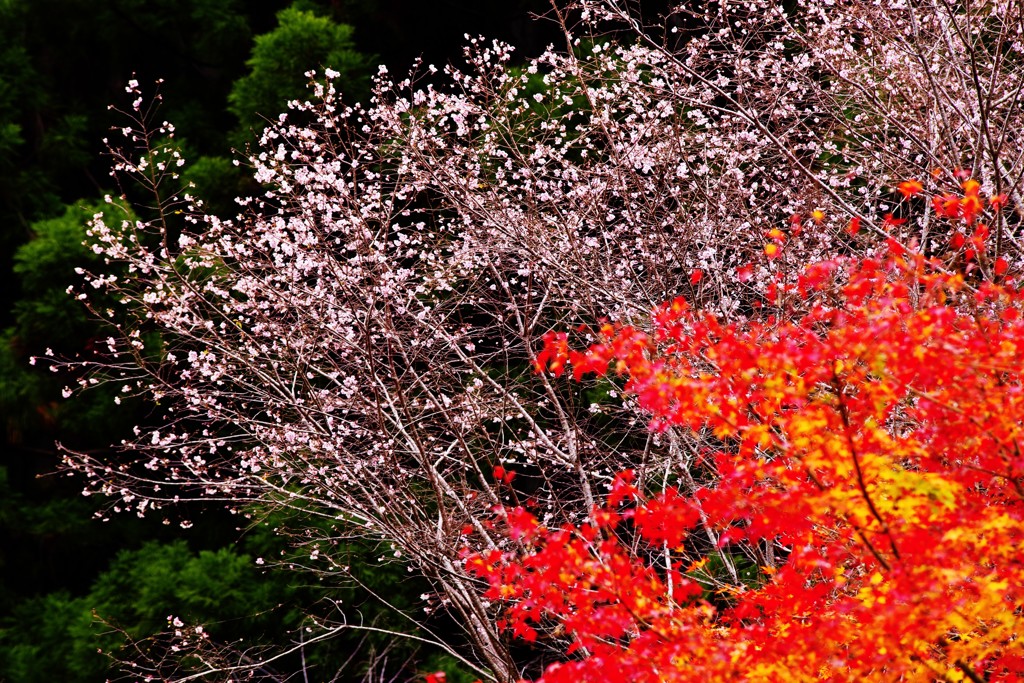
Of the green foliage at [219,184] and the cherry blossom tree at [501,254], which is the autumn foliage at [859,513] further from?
the green foliage at [219,184]

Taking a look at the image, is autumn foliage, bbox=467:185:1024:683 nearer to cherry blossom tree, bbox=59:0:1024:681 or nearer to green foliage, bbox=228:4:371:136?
cherry blossom tree, bbox=59:0:1024:681

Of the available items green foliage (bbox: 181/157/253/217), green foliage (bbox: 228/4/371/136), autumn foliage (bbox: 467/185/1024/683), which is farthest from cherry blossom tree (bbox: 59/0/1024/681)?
green foliage (bbox: 181/157/253/217)

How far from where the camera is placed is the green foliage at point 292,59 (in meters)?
10.0

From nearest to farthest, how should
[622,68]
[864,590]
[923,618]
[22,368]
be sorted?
[923,618] < [864,590] < [622,68] < [22,368]

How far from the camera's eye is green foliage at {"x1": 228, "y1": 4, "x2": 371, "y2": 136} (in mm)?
10039

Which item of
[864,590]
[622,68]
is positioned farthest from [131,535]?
[864,590]

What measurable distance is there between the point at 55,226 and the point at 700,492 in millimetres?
8539

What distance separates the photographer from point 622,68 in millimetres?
8609

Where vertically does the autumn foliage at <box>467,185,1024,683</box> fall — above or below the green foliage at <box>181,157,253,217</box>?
above

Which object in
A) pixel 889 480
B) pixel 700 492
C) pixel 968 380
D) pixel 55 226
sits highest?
pixel 968 380

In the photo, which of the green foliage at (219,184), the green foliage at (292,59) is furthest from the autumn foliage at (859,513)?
the green foliage at (219,184)

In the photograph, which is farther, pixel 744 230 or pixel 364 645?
pixel 364 645

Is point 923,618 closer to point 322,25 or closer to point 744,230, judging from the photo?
point 744,230

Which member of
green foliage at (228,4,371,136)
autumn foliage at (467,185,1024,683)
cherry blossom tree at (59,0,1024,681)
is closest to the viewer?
autumn foliage at (467,185,1024,683)
